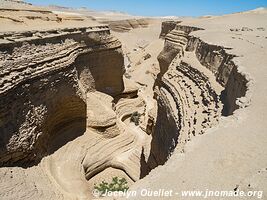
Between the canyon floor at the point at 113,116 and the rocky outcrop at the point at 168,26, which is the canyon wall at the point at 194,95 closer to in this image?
the canyon floor at the point at 113,116

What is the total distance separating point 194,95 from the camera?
8883mm

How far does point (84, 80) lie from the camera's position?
13828 mm

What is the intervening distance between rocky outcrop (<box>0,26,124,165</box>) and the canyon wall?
3427mm

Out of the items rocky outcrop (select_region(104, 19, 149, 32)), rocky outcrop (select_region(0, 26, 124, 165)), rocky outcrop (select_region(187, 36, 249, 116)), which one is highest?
rocky outcrop (select_region(187, 36, 249, 116))

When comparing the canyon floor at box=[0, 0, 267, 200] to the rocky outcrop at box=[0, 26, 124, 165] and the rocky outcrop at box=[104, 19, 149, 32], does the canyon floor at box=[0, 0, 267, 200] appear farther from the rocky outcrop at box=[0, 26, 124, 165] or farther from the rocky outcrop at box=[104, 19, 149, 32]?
the rocky outcrop at box=[104, 19, 149, 32]

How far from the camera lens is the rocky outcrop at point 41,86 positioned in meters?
8.34

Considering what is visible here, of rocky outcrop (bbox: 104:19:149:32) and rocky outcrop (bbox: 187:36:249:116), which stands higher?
rocky outcrop (bbox: 187:36:249:116)

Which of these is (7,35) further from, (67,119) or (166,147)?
(166,147)

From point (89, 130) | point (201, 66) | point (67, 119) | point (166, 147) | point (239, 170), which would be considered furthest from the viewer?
point (89, 130)

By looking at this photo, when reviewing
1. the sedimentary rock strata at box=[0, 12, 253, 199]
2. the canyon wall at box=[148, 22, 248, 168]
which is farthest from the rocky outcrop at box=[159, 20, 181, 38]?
the canyon wall at box=[148, 22, 248, 168]

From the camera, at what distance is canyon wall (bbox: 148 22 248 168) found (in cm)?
705

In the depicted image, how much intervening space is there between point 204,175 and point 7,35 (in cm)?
736

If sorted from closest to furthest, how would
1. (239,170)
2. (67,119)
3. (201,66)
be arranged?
(239,170) → (201,66) → (67,119)

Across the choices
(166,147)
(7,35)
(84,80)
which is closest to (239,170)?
(166,147)
